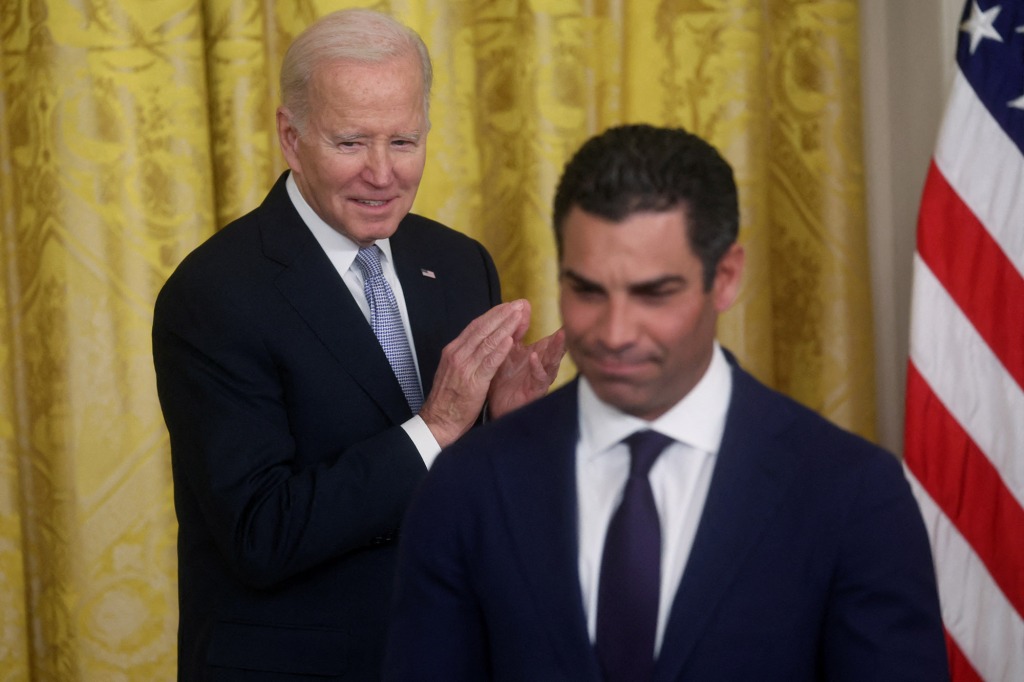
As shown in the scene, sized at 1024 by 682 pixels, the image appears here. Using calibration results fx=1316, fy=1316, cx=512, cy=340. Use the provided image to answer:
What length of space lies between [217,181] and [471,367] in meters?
1.39

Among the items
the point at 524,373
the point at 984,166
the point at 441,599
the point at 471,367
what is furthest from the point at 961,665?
the point at 441,599

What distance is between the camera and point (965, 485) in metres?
2.44

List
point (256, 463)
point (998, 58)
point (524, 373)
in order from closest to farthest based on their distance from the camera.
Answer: point (256, 463) → point (524, 373) → point (998, 58)

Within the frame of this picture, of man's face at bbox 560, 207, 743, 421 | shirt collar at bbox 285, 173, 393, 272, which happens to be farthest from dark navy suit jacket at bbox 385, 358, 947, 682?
shirt collar at bbox 285, 173, 393, 272

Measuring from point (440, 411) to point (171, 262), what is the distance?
51.4 inches

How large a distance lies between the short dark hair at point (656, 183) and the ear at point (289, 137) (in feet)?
2.77

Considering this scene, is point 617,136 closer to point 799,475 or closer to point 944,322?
point 799,475

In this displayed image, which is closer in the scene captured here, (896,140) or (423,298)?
(423,298)

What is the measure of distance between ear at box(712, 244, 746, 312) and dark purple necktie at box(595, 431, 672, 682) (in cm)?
14

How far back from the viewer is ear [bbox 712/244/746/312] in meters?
1.18

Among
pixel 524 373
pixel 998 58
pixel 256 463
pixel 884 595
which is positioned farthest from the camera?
pixel 998 58

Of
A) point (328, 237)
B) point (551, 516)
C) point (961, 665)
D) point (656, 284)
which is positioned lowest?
point (961, 665)

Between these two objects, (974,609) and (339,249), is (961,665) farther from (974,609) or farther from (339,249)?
(339,249)

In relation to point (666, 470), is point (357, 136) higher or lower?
higher
